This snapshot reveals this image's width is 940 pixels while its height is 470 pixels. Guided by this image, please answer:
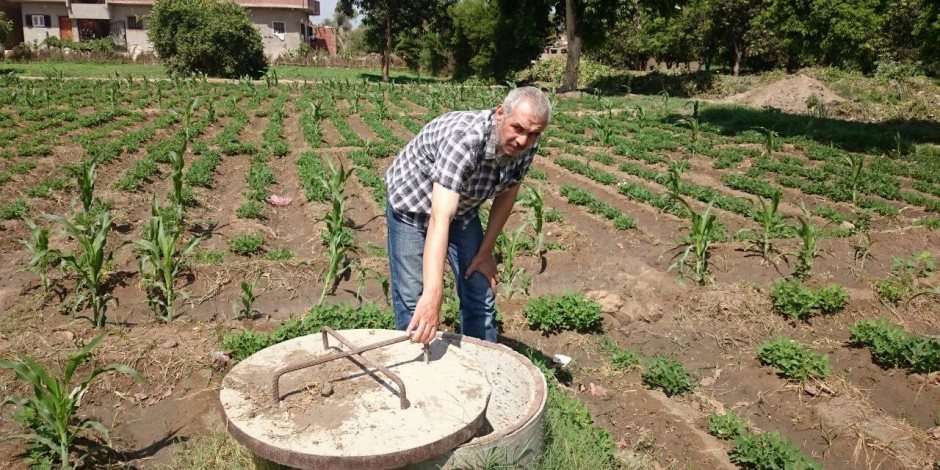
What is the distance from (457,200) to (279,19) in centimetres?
4662

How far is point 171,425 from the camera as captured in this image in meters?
3.75

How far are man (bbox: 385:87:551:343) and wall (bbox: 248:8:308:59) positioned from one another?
146 feet

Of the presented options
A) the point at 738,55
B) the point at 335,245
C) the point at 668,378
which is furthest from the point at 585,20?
the point at 668,378

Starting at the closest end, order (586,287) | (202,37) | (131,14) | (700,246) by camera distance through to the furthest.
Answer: (586,287) < (700,246) < (202,37) < (131,14)

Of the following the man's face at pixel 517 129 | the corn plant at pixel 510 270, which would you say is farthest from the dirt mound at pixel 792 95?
the man's face at pixel 517 129

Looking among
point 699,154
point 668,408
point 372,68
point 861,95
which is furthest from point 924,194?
point 372,68

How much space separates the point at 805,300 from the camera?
5320 millimetres

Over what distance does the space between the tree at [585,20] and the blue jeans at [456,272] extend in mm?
21848

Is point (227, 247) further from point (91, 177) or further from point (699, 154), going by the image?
point (699, 154)

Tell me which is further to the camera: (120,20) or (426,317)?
(120,20)

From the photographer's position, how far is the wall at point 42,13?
44.5 meters

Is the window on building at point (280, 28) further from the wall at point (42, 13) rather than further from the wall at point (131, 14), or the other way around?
the wall at point (42, 13)

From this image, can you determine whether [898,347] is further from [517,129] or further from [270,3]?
[270,3]

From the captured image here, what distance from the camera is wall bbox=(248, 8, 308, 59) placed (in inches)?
1758
